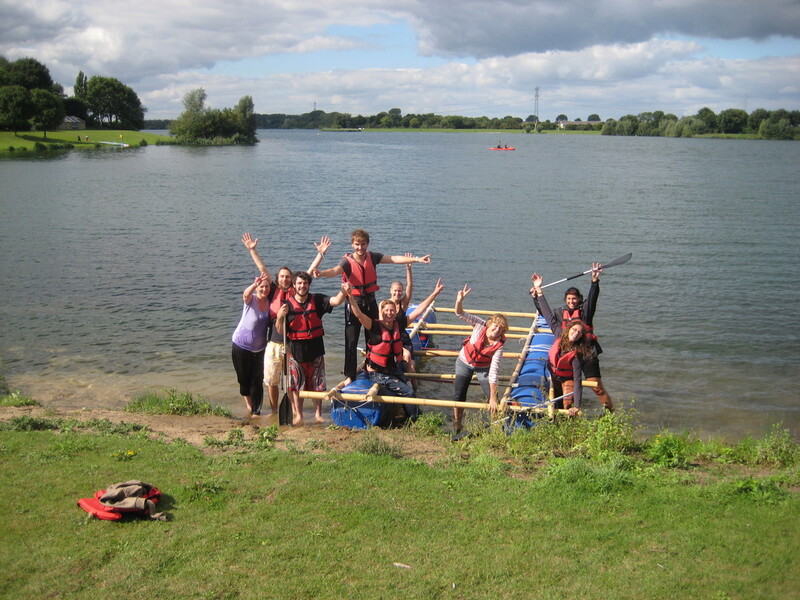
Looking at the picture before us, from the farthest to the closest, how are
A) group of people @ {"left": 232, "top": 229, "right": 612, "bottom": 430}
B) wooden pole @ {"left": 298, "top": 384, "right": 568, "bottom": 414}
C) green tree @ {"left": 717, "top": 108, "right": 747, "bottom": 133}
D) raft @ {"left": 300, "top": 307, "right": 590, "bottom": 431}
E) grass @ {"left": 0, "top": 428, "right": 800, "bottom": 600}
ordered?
green tree @ {"left": 717, "top": 108, "right": 747, "bottom": 133}
group of people @ {"left": 232, "top": 229, "right": 612, "bottom": 430}
wooden pole @ {"left": 298, "top": 384, "right": 568, "bottom": 414}
raft @ {"left": 300, "top": 307, "right": 590, "bottom": 431}
grass @ {"left": 0, "top": 428, "right": 800, "bottom": 600}

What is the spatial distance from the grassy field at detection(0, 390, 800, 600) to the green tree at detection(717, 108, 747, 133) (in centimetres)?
14686

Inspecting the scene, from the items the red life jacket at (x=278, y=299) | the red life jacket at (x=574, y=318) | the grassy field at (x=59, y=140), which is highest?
the grassy field at (x=59, y=140)

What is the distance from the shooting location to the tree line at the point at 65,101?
87.2 meters

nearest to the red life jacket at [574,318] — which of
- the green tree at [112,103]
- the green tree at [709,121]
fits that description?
the green tree at [112,103]

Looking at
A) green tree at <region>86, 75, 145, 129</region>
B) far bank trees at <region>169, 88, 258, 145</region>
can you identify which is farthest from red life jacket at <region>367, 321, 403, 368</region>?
green tree at <region>86, 75, 145, 129</region>

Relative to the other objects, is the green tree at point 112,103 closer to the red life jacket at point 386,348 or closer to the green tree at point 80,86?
the green tree at point 80,86

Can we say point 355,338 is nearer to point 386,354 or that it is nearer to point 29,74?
point 386,354

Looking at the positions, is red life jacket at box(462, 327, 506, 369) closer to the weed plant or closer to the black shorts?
the black shorts

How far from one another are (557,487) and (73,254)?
22.3m

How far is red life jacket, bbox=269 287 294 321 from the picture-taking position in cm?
1033

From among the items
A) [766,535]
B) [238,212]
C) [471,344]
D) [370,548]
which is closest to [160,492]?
[370,548]

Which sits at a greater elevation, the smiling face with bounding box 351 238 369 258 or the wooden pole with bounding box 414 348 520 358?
the smiling face with bounding box 351 238 369 258

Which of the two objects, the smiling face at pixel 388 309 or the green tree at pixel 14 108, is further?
the green tree at pixel 14 108

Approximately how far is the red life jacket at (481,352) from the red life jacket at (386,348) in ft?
3.71
